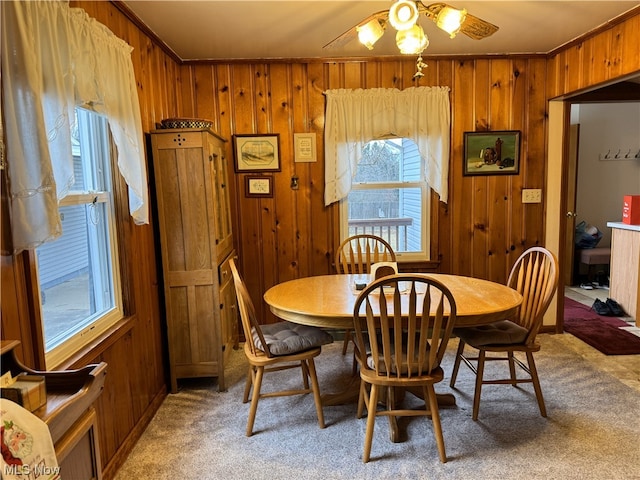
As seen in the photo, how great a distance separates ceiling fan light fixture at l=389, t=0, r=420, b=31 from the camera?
70.8 inches

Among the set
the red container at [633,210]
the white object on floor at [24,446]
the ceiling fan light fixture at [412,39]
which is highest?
the ceiling fan light fixture at [412,39]

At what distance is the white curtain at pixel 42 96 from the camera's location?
1312mm

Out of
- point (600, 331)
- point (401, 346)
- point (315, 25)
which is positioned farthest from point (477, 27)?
point (600, 331)

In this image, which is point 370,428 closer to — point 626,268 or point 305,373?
point 305,373

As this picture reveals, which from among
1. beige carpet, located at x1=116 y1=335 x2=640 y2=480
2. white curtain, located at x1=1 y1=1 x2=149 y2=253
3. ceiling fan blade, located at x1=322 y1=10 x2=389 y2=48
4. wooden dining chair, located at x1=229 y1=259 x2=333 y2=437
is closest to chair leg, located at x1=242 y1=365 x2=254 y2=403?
beige carpet, located at x1=116 y1=335 x2=640 y2=480

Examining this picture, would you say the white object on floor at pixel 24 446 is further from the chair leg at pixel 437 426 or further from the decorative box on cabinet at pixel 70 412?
the chair leg at pixel 437 426

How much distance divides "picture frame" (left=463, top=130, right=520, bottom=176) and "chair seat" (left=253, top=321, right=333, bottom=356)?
2.00 m

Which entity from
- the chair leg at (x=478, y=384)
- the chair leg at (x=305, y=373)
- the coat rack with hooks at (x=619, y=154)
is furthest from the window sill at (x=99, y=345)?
the coat rack with hooks at (x=619, y=154)

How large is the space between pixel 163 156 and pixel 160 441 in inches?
63.2

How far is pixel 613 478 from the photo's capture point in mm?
1865

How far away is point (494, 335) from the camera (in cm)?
233

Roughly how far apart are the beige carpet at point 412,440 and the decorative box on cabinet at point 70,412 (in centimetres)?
85

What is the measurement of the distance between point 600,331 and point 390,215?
211 centimetres

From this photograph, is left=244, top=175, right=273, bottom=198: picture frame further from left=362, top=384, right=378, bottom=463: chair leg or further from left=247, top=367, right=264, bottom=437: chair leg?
left=362, top=384, right=378, bottom=463: chair leg
